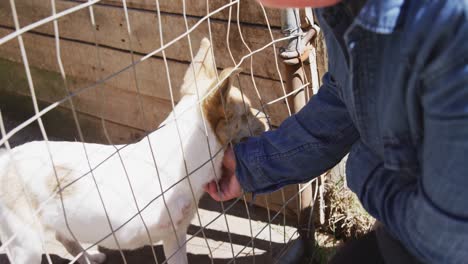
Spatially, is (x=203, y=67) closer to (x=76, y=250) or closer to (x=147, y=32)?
(x=147, y=32)

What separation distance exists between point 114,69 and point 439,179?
2569 millimetres

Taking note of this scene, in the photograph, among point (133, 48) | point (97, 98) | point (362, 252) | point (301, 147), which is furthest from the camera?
point (97, 98)

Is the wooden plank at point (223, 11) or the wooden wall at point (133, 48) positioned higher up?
the wooden plank at point (223, 11)

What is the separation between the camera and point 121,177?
6.60 feet

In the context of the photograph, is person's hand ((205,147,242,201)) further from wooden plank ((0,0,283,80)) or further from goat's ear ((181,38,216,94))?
wooden plank ((0,0,283,80))

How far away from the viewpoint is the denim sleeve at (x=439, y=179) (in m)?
0.77

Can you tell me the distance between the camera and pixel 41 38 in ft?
11.6

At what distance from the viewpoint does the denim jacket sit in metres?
0.77

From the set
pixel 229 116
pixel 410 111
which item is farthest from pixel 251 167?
pixel 410 111

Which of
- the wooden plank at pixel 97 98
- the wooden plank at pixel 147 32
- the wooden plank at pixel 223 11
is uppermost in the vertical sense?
the wooden plank at pixel 223 11

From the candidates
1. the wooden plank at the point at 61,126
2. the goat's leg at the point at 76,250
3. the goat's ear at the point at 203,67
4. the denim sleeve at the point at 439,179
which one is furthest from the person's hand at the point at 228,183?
the wooden plank at the point at 61,126

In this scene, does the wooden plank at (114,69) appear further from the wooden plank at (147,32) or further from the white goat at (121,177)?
the white goat at (121,177)

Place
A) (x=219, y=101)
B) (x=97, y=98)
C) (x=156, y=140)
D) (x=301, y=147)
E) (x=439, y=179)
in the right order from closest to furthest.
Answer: (x=439, y=179), (x=301, y=147), (x=219, y=101), (x=156, y=140), (x=97, y=98)

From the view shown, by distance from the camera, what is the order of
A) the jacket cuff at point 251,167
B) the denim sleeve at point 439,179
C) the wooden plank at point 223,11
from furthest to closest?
the wooden plank at point 223,11 < the jacket cuff at point 251,167 < the denim sleeve at point 439,179
